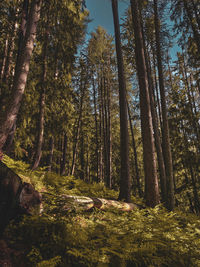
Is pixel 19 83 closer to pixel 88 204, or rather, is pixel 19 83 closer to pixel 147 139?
pixel 88 204

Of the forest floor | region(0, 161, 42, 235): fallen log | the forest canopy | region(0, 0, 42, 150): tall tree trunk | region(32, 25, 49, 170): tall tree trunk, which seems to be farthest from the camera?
region(32, 25, 49, 170): tall tree trunk

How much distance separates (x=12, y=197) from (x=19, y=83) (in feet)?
11.3

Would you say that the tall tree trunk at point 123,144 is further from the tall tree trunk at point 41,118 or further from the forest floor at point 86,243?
the tall tree trunk at point 41,118

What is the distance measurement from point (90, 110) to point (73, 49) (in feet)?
35.0

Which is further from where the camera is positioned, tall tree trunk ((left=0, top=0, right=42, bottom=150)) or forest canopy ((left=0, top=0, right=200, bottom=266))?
forest canopy ((left=0, top=0, right=200, bottom=266))

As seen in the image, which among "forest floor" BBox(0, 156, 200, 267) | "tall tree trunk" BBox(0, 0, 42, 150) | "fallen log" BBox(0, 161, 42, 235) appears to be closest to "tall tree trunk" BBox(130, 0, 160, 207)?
"forest floor" BBox(0, 156, 200, 267)

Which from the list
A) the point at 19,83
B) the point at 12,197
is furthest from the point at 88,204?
the point at 19,83

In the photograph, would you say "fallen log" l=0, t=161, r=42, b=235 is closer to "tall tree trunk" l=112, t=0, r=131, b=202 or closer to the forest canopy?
the forest canopy

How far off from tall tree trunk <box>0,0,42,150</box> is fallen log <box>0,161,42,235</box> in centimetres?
187

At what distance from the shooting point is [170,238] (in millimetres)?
2766

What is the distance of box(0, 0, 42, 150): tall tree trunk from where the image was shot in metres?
4.51

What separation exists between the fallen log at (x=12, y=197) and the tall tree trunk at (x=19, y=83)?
1.87 meters

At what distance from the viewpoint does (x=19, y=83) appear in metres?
4.92

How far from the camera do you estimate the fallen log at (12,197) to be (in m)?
2.60
